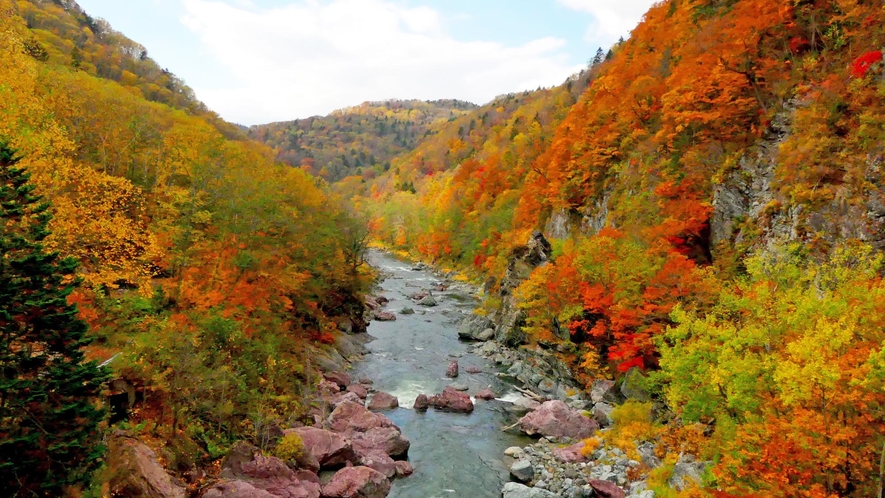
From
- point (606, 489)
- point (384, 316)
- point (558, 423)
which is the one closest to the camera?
point (606, 489)

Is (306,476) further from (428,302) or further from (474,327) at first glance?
(428,302)

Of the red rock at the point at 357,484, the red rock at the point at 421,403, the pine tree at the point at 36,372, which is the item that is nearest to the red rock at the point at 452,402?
the red rock at the point at 421,403

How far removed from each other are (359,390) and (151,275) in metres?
14.5

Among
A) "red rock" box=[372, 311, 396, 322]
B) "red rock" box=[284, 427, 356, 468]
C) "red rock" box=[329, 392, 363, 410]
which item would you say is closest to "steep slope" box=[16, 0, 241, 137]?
"red rock" box=[372, 311, 396, 322]

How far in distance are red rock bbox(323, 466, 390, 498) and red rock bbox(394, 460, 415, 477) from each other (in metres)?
1.28

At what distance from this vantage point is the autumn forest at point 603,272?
35.2ft

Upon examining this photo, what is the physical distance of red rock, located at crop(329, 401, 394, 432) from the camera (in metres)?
22.8

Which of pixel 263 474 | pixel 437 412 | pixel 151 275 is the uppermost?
pixel 151 275

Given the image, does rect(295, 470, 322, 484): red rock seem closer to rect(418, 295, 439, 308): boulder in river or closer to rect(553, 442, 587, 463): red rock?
rect(553, 442, 587, 463): red rock

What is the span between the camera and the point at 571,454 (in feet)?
67.6

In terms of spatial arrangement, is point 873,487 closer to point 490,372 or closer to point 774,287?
point 774,287

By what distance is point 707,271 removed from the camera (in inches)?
874

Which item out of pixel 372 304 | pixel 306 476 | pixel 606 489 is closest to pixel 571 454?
pixel 606 489

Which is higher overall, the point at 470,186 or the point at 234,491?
the point at 470,186
